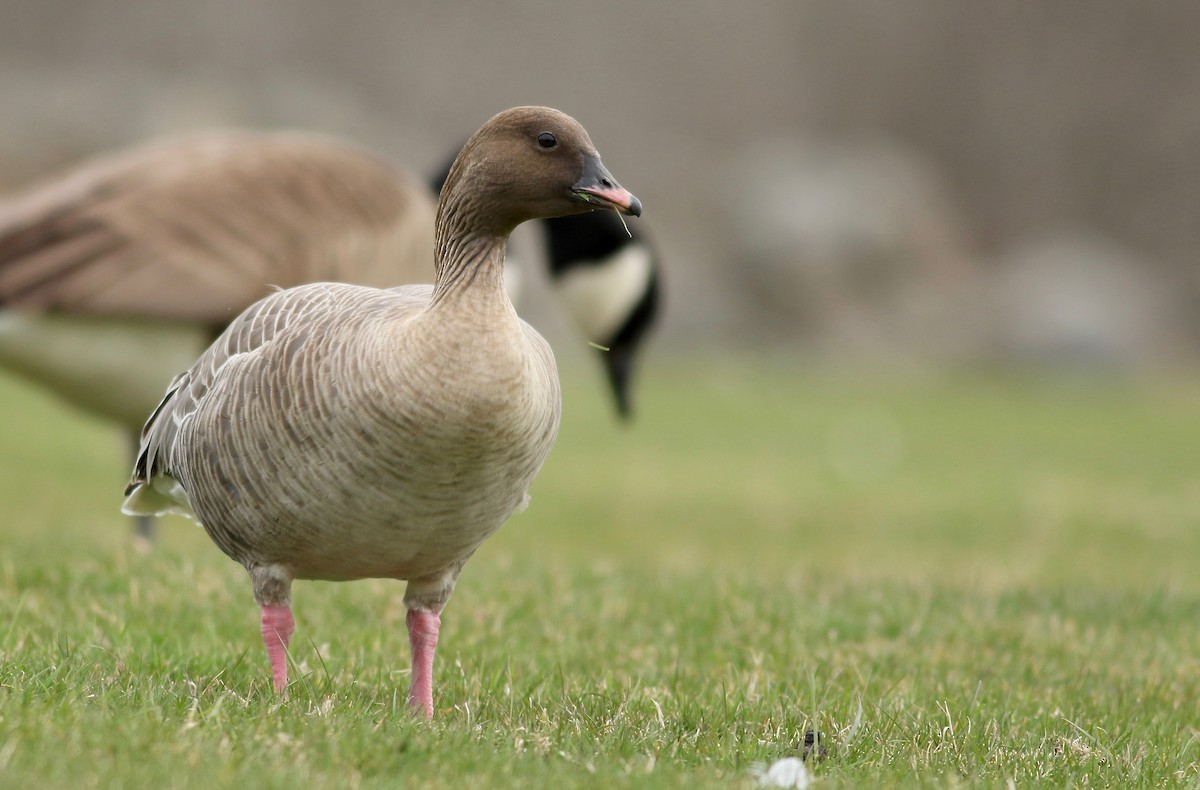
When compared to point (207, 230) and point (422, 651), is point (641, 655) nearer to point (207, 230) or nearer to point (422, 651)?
point (422, 651)

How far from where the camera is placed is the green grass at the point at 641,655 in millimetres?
2961

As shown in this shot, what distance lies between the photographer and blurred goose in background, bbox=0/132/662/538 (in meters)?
5.96

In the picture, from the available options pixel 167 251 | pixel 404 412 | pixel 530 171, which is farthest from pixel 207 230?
pixel 404 412

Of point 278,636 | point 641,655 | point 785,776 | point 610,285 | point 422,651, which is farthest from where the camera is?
point 610,285

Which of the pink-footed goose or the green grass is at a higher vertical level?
the pink-footed goose

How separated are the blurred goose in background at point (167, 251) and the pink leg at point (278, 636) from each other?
8.41ft

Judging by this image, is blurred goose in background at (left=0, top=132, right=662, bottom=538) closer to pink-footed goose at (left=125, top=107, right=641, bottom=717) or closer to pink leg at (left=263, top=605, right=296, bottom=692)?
pink-footed goose at (left=125, top=107, right=641, bottom=717)

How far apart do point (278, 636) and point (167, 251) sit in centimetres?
290

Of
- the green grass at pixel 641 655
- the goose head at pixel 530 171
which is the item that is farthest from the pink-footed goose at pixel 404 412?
the green grass at pixel 641 655

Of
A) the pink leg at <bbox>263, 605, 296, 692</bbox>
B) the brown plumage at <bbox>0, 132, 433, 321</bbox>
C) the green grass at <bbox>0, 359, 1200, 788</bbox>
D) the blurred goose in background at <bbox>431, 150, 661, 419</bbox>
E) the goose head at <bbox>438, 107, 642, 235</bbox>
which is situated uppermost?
the goose head at <bbox>438, 107, 642, 235</bbox>

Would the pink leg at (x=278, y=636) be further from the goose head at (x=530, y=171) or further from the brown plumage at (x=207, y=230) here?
the brown plumage at (x=207, y=230)

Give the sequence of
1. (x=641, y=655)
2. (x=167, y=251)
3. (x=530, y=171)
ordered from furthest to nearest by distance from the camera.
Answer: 1. (x=167, y=251)
2. (x=641, y=655)
3. (x=530, y=171)

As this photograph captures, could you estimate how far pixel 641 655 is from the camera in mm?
4688

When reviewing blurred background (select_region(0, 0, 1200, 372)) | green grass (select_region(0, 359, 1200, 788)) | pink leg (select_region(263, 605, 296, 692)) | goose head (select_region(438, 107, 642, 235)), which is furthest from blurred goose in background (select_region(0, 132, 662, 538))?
blurred background (select_region(0, 0, 1200, 372))
